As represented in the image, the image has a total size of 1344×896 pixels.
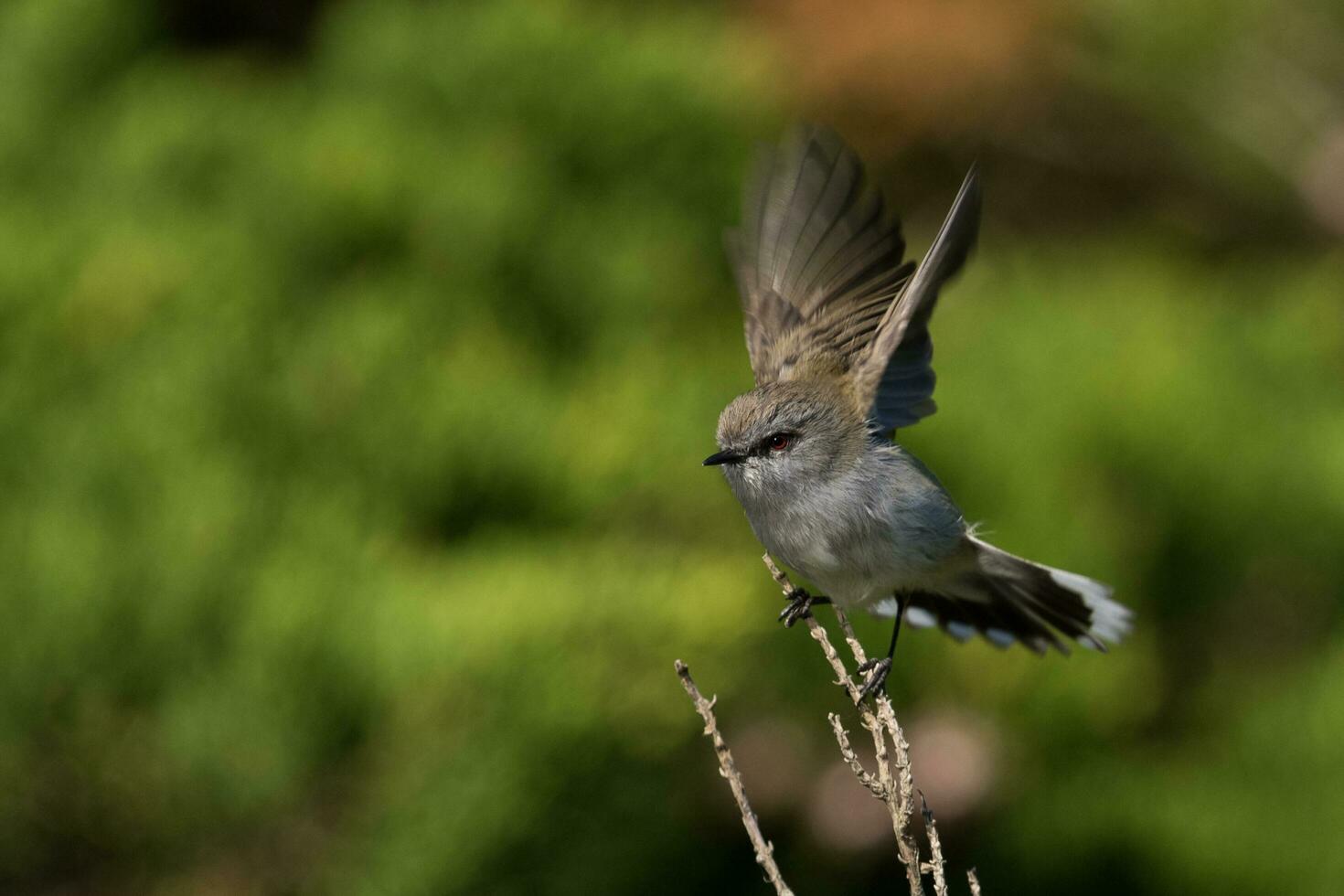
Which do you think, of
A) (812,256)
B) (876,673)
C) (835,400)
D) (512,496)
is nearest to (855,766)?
(876,673)

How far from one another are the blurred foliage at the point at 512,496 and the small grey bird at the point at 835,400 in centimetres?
54

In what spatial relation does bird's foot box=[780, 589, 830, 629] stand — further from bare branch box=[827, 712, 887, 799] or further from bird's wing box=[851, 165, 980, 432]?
bare branch box=[827, 712, 887, 799]

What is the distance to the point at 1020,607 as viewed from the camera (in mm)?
1934

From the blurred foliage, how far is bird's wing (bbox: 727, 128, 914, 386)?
1.81ft

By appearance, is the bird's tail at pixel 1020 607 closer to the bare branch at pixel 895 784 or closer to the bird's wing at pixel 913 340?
the bird's wing at pixel 913 340

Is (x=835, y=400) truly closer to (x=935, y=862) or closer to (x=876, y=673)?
(x=876, y=673)

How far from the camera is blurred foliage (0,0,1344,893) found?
78.7 inches

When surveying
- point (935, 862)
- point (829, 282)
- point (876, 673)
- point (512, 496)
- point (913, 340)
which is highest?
point (512, 496)

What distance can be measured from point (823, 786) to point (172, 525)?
3.90ft

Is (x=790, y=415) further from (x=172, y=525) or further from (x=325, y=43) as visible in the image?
(x=325, y=43)

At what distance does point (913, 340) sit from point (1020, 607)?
0.54 meters

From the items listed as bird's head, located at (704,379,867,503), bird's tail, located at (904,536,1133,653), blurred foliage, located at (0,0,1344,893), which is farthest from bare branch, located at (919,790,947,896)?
blurred foliage, located at (0,0,1344,893)

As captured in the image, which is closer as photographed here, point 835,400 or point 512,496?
point 835,400

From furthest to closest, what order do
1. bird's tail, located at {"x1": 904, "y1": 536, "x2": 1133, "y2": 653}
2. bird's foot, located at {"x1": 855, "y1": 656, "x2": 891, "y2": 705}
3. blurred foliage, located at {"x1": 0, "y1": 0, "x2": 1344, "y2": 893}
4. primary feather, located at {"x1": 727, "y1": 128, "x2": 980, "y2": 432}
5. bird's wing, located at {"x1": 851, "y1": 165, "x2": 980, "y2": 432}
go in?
blurred foliage, located at {"x1": 0, "y1": 0, "x2": 1344, "y2": 893} → bird's tail, located at {"x1": 904, "y1": 536, "x2": 1133, "y2": 653} → primary feather, located at {"x1": 727, "y1": 128, "x2": 980, "y2": 432} → bird's foot, located at {"x1": 855, "y1": 656, "x2": 891, "y2": 705} → bird's wing, located at {"x1": 851, "y1": 165, "x2": 980, "y2": 432}
